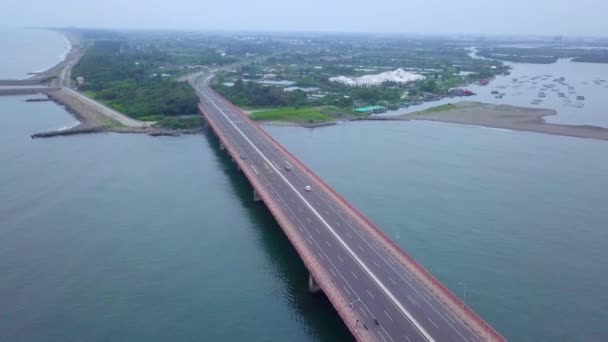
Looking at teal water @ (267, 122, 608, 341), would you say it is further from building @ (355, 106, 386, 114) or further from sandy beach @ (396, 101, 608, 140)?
building @ (355, 106, 386, 114)

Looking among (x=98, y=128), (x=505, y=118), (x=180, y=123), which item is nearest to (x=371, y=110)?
(x=505, y=118)

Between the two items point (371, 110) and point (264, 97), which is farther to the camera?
point (264, 97)

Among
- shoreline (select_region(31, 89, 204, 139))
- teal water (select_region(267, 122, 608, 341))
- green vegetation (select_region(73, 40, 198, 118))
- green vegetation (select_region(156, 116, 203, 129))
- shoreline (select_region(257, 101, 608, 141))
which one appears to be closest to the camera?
teal water (select_region(267, 122, 608, 341))

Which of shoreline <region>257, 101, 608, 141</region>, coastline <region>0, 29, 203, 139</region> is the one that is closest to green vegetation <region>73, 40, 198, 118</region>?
coastline <region>0, 29, 203, 139</region>

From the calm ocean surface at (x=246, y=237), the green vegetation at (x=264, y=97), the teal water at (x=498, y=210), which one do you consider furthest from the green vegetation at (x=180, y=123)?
the green vegetation at (x=264, y=97)

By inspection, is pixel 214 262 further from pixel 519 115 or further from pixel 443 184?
pixel 519 115

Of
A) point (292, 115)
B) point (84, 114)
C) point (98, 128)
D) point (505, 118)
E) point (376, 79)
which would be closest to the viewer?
point (98, 128)

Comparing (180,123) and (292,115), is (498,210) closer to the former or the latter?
(292,115)
